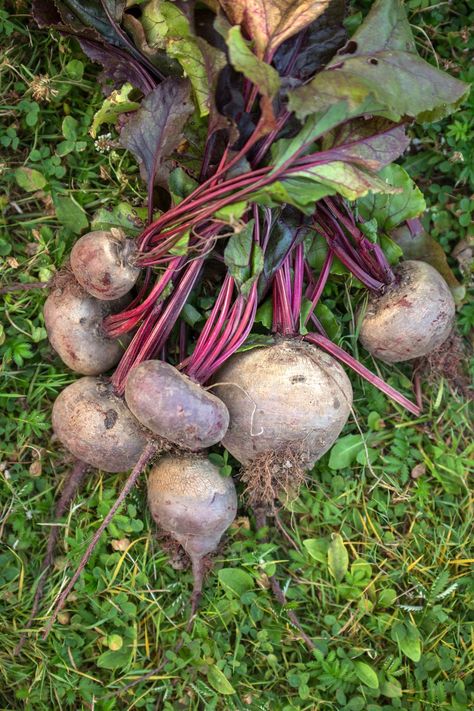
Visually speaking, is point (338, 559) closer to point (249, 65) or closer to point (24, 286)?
point (24, 286)

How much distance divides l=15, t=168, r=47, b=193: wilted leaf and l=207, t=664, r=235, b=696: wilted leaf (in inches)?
102

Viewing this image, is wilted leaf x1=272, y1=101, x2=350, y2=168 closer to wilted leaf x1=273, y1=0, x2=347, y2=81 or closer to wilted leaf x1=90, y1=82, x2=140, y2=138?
wilted leaf x1=273, y1=0, x2=347, y2=81

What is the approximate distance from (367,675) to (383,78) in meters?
2.69

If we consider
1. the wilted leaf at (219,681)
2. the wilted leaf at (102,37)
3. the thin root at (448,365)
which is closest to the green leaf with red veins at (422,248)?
the thin root at (448,365)

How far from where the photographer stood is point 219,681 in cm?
267

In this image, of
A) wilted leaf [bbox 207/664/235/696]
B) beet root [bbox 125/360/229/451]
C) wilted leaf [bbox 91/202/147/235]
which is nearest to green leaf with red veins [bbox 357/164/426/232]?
wilted leaf [bbox 91/202/147/235]

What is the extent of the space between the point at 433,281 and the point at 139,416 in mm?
1520

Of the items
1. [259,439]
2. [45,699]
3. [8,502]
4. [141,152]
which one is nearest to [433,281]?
[259,439]

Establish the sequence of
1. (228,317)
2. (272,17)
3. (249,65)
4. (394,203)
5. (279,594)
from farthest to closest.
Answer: (279,594)
(394,203)
(228,317)
(272,17)
(249,65)

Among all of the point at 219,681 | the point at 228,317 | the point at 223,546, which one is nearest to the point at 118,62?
the point at 228,317

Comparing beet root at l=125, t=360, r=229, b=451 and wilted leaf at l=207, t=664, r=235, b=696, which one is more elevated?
beet root at l=125, t=360, r=229, b=451

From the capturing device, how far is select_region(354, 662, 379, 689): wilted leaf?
8.73 ft

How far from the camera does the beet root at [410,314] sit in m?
2.58

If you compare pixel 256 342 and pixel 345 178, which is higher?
pixel 345 178
